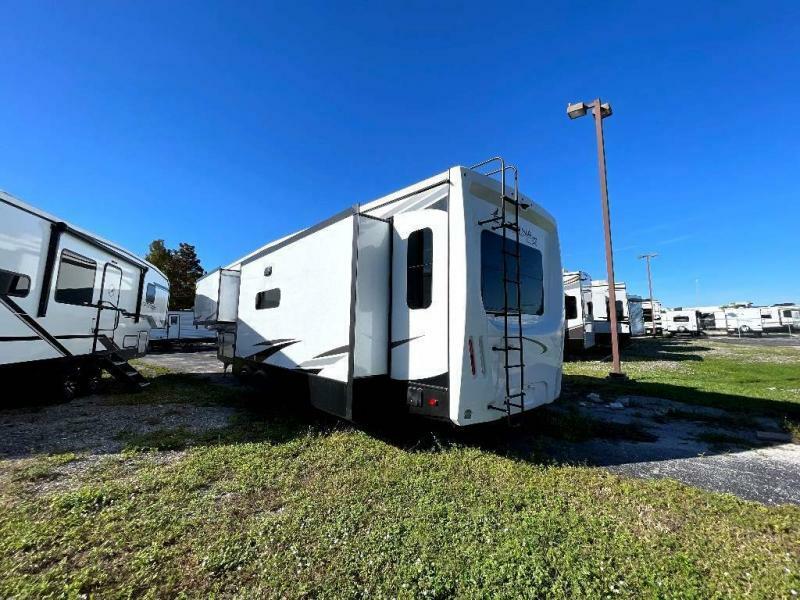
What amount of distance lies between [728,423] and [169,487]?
7.69 metres

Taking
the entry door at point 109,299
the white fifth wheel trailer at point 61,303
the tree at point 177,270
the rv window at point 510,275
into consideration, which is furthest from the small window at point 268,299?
the tree at point 177,270

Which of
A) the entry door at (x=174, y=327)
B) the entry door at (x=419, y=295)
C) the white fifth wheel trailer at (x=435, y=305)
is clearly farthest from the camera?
the entry door at (x=174, y=327)

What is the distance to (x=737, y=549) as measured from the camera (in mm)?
2555

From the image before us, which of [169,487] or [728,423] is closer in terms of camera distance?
[169,487]

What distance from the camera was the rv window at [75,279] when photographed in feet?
22.5

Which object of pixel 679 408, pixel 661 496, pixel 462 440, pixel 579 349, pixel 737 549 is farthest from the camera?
pixel 579 349

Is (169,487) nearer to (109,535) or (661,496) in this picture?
(109,535)

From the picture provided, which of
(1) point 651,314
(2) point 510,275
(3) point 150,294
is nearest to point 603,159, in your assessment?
(2) point 510,275

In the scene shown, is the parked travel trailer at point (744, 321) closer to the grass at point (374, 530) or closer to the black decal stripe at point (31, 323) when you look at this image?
the grass at point (374, 530)

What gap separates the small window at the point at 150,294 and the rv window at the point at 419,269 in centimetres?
982

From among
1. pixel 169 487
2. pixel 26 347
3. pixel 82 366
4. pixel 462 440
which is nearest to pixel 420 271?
pixel 462 440

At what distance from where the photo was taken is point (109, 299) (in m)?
8.55

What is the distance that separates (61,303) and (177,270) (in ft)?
98.2

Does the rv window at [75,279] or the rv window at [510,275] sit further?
the rv window at [75,279]
